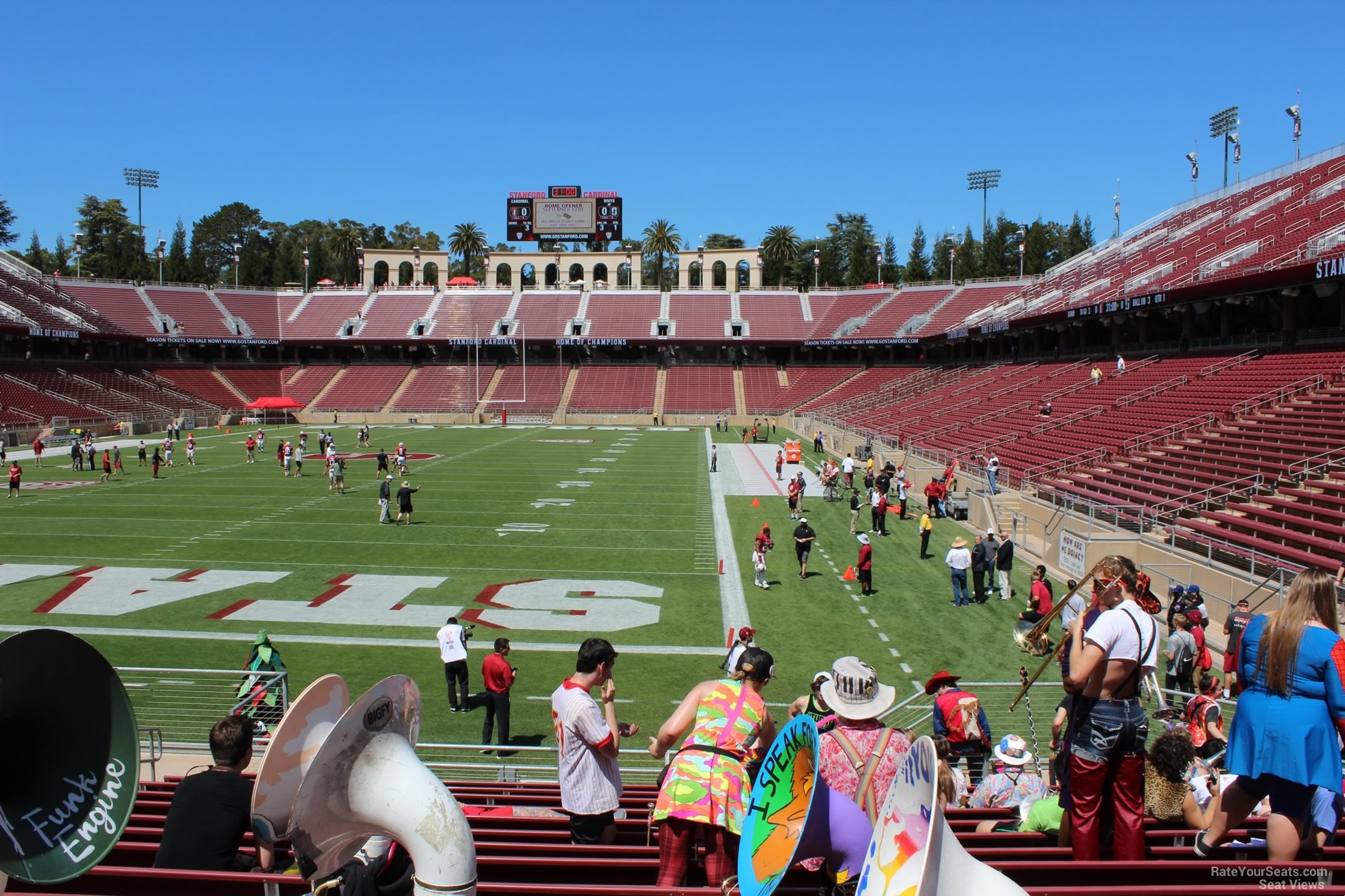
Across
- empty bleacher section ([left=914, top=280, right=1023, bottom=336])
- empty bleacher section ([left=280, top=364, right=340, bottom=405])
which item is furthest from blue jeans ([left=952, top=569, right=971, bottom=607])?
empty bleacher section ([left=280, top=364, right=340, bottom=405])

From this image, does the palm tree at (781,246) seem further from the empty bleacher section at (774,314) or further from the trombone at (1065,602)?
the trombone at (1065,602)

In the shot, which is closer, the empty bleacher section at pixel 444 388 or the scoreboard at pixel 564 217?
→ the empty bleacher section at pixel 444 388

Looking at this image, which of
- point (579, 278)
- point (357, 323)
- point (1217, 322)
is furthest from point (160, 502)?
point (579, 278)

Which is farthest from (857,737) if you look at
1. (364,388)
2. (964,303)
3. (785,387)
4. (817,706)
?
(364,388)

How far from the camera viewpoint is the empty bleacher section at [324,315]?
239 feet

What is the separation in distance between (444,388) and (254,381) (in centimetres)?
1429

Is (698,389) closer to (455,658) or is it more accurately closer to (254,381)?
(254,381)

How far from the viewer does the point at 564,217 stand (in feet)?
263

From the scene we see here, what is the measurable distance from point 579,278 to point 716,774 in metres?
82.8

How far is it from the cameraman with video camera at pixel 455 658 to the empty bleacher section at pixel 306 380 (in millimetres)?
59683

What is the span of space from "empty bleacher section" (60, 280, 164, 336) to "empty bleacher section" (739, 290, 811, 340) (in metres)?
45.0

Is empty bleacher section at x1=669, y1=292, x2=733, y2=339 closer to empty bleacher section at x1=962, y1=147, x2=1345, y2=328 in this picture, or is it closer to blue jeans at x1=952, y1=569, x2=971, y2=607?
empty bleacher section at x1=962, y1=147, x2=1345, y2=328

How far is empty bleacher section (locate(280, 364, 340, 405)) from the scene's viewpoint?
66.4 m

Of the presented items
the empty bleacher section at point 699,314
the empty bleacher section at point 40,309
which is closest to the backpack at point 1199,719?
the empty bleacher section at point 40,309
